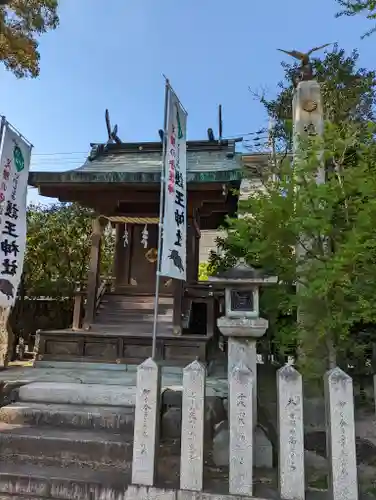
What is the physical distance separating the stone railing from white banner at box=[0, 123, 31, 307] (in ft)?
10.00

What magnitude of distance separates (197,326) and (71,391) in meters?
4.75

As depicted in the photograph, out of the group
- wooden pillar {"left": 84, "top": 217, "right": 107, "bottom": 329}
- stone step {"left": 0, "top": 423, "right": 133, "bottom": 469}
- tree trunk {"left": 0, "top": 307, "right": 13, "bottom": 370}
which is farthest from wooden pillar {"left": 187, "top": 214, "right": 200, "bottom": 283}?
stone step {"left": 0, "top": 423, "right": 133, "bottom": 469}

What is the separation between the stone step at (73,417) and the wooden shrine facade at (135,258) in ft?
8.70

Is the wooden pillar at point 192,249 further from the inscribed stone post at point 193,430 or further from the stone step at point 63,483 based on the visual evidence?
the stone step at point 63,483

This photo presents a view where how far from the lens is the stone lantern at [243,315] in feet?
13.5

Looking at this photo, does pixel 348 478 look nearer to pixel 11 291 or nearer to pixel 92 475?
pixel 92 475

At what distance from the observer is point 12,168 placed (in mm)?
5957

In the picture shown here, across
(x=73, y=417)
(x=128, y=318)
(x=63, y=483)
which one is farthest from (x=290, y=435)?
(x=128, y=318)

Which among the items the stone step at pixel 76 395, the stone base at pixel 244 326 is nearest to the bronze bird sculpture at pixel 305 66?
the stone base at pixel 244 326

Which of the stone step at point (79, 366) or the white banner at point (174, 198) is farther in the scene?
the stone step at point (79, 366)

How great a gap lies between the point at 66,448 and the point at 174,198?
3.71 meters

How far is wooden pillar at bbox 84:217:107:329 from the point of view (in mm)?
7859

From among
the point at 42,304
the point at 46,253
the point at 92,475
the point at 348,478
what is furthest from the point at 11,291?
the point at 42,304

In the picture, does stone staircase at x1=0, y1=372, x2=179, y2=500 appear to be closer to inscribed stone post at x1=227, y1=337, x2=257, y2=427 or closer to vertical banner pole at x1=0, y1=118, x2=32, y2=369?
inscribed stone post at x1=227, y1=337, x2=257, y2=427
